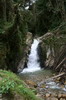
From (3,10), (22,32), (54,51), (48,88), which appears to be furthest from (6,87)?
(54,51)

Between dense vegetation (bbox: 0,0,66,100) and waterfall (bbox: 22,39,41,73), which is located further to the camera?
waterfall (bbox: 22,39,41,73)

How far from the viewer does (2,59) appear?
50.5ft

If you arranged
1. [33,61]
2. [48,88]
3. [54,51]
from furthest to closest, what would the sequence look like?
[33,61]
[54,51]
[48,88]

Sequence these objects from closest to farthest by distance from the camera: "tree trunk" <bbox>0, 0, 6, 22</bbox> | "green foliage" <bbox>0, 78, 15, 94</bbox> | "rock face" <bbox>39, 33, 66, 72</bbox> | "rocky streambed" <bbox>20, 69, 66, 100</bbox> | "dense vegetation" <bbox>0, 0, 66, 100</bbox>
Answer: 1. "green foliage" <bbox>0, 78, 15, 94</bbox>
2. "rocky streambed" <bbox>20, 69, 66, 100</bbox>
3. "dense vegetation" <bbox>0, 0, 66, 100</bbox>
4. "rock face" <bbox>39, 33, 66, 72</bbox>
5. "tree trunk" <bbox>0, 0, 6, 22</bbox>

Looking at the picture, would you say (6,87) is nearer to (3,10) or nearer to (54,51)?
(3,10)

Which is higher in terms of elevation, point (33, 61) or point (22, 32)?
point (22, 32)

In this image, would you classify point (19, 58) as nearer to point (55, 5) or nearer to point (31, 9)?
point (55, 5)

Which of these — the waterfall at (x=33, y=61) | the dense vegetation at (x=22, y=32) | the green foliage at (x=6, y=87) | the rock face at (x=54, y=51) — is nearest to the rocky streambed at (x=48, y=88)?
the dense vegetation at (x=22, y=32)

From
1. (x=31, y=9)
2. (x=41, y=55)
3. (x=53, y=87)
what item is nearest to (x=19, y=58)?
(x=41, y=55)

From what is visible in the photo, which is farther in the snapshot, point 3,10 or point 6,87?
point 3,10

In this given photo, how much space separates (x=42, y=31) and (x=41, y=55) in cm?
866

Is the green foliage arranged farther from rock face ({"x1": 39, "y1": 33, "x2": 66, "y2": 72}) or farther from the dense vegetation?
rock face ({"x1": 39, "y1": 33, "x2": 66, "y2": 72})

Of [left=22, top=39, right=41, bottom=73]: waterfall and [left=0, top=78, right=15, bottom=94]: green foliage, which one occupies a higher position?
[left=0, top=78, right=15, bottom=94]: green foliage

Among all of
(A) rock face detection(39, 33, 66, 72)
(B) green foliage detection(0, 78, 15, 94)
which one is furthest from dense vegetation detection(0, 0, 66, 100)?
(B) green foliage detection(0, 78, 15, 94)
